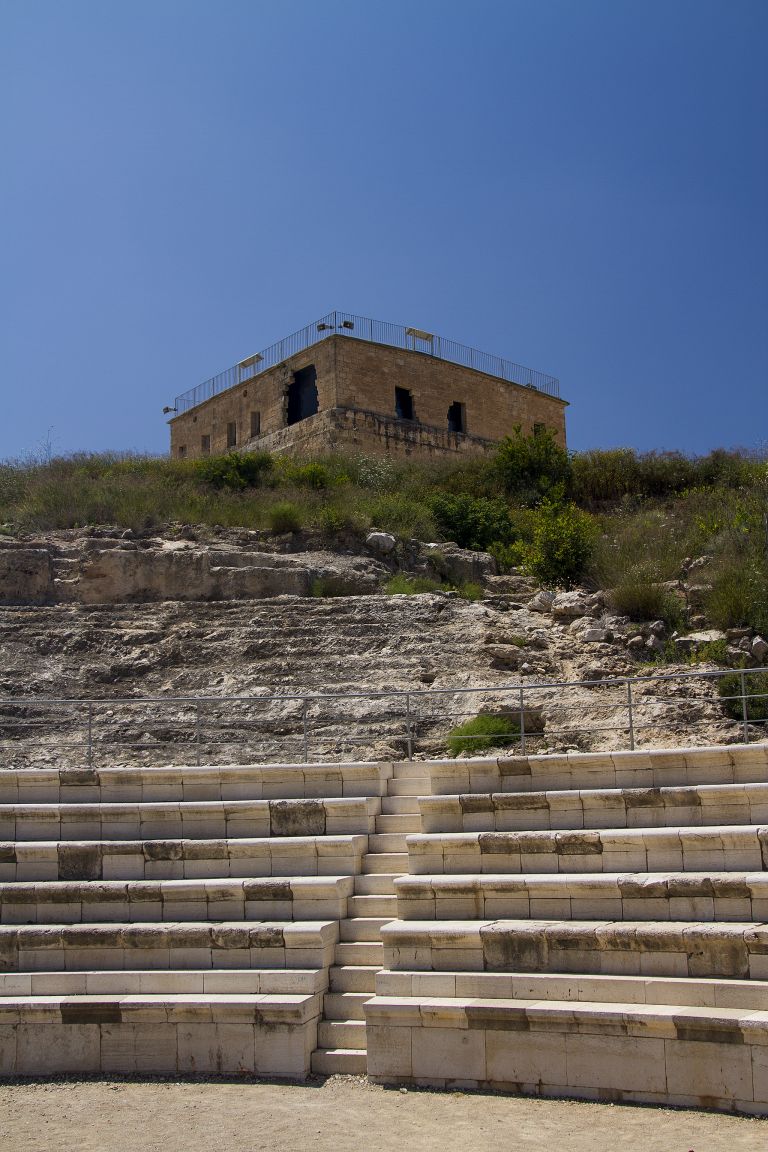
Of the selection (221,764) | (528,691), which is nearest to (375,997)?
(221,764)

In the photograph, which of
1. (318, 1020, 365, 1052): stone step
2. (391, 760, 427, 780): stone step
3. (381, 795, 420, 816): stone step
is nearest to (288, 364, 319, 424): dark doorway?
(391, 760, 427, 780): stone step

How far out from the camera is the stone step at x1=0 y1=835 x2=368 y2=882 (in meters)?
8.95

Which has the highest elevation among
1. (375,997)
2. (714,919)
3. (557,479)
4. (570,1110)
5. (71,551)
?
(557,479)

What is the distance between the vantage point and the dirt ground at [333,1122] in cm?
620

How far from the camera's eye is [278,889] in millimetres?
8578

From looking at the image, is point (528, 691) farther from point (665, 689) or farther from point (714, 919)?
point (714, 919)

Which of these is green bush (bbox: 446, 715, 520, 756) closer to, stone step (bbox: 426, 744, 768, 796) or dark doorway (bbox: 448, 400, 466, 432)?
stone step (bbox: 426, 744, 768, 796)

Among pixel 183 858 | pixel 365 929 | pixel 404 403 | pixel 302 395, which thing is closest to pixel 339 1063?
pixel 365 929

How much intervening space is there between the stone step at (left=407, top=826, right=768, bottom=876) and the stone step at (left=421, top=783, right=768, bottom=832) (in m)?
0.18

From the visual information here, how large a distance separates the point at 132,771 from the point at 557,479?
16144 mm

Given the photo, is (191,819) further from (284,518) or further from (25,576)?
(284,518)

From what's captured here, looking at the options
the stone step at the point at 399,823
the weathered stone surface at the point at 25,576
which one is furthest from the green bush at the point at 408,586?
the stone step at the point at 399,823

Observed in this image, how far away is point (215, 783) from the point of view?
9805mm

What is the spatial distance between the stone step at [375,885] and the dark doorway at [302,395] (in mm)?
23848
